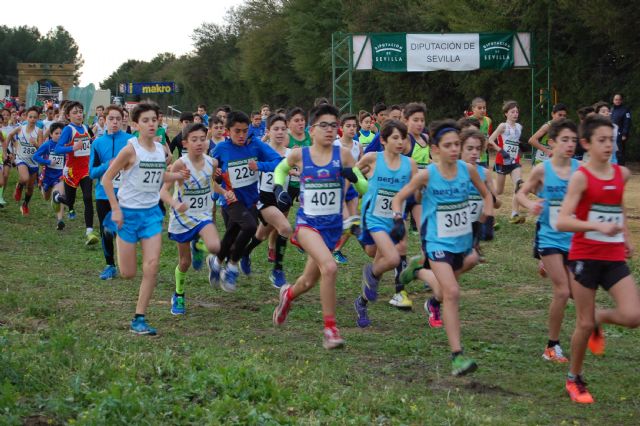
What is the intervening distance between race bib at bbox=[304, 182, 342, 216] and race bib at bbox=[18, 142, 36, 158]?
11956 mm

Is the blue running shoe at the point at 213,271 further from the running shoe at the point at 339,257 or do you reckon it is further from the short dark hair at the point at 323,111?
the running shoe at the point at 339,257

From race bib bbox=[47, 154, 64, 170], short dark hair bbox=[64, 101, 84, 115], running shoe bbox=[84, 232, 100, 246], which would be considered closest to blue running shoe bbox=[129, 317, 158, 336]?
running shoe bbox=[84, 232, 100, 246]

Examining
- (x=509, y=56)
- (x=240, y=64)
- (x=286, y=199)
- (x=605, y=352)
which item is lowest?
(x=605, y=352)

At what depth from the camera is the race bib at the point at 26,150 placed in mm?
18766

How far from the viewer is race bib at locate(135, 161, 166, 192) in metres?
8.79

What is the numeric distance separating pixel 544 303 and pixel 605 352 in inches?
87.9

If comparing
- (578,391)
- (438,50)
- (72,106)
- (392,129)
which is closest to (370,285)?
(392,129)

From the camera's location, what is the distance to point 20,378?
239 inches

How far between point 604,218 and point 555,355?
162cm

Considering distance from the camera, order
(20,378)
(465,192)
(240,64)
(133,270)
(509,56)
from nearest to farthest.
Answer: (20,378) < (465,192) < (133,270) < (509,56) < (240,64)

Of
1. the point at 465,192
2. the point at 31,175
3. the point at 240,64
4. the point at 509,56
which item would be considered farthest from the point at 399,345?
the point at 240,64

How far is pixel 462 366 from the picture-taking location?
702 cm

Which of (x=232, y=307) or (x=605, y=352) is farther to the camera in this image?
(x=232, y=307)

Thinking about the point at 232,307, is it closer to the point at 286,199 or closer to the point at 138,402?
the point at 286,199
